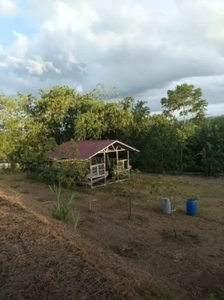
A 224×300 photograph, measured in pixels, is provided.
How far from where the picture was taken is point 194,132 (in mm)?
17281

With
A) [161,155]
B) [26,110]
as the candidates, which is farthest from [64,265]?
[26,110]

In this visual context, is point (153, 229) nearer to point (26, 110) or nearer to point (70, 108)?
point (70, 108)

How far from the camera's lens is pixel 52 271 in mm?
2463

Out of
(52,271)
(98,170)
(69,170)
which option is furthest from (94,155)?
(52,271)

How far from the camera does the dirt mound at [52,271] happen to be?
7.26ft

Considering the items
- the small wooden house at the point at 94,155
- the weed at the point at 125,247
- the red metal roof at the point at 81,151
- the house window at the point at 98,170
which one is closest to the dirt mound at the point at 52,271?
the weed at the point at 125,247

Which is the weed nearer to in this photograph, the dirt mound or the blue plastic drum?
the dirt mound

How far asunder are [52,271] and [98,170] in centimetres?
1141

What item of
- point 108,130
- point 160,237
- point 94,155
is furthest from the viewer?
point 108,130

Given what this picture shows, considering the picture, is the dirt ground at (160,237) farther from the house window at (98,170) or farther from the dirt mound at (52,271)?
the house window at (98,170)

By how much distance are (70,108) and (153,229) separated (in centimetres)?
1354

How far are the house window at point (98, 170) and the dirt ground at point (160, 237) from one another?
1.32 metres

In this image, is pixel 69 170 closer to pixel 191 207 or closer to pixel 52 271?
pixel 191 207

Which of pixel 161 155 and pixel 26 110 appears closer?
pixel 161 155
